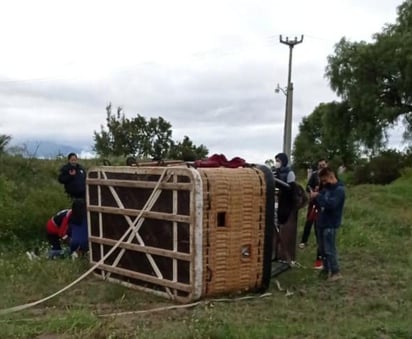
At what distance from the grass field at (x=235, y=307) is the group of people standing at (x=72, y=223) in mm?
456

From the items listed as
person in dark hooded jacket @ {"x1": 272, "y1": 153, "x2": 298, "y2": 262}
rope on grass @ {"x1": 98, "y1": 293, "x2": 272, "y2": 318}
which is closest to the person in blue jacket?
person in dark hooded jacket @ {"x1": 272, "y1": 153, "x2": 298, "y2": 262}

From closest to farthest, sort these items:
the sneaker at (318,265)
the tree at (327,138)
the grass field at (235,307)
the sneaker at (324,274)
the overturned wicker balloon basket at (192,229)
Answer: the grass field at (235,307), the overturned wicker balloon basket at (192,229), the sneaker at (324,274), the sneaker at (318,265), the tree at (327,138)

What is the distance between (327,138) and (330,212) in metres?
30.3

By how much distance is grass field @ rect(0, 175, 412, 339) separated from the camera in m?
6.01

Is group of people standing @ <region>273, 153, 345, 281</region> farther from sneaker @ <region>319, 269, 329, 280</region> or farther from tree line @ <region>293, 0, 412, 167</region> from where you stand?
tree line @ <region>293, 0, 412, 167</region>

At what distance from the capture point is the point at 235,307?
7.22 m

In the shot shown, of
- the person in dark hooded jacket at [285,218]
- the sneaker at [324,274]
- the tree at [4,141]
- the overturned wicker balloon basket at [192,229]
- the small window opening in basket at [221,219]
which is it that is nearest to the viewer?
the overturned wicker balloon basket at [192,229]

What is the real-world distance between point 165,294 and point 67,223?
293 centimetres

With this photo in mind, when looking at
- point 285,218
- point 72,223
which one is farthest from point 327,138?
point 72,223

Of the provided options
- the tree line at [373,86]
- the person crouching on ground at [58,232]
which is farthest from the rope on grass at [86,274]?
→ the tree line at [373,86]

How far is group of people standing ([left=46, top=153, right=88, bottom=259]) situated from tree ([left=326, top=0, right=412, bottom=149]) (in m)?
25.7

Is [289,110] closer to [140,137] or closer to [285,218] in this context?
[140,137]

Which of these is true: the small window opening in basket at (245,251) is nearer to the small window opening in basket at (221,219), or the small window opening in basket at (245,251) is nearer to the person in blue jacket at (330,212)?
the small window opening in basket at (221,219)

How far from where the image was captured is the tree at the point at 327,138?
119ft
